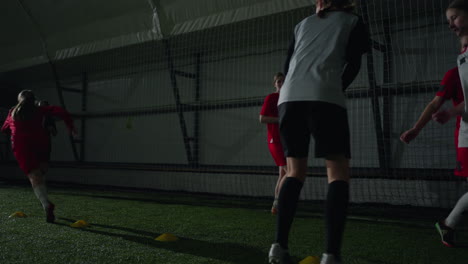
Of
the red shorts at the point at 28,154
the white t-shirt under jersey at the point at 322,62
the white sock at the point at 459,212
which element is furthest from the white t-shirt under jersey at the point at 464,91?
the red shorts at the point at 28,154

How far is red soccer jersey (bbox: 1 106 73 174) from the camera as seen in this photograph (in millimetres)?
3947

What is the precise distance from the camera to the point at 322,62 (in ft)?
6.07

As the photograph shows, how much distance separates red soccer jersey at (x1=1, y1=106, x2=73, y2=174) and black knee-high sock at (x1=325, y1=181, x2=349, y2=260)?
131 inches

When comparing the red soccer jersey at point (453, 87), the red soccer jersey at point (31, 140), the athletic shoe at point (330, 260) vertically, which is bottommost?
the athletic shoe at point (330, 260)

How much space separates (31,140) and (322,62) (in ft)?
10.8

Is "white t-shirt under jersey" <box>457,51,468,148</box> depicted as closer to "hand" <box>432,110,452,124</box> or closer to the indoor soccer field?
"hand" <box>432,110,452,124</box>

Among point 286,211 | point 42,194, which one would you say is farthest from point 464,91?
point 42,194

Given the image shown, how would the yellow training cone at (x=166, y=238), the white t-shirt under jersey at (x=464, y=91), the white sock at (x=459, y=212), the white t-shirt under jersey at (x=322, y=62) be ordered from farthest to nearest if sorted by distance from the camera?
the yellow training cone at (x=166, y=238) < the white sock at (x=459, y=212) < the white t-shirt under jersey at (x=464, y=91) < the white t-shirt under jersey at (x=322, y=62)

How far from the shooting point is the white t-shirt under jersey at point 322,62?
1803 mm

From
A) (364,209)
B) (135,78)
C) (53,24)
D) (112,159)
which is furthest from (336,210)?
(53,24)

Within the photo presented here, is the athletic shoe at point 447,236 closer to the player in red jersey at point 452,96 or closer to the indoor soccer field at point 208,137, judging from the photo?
the indoor soccer field at point 208,137

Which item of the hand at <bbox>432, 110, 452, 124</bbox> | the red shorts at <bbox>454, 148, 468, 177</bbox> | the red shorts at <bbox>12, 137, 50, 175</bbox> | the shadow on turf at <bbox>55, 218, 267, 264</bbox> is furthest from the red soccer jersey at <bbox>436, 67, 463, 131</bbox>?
the red shorts at <bbox>12, 137, 50, 175</bbox>

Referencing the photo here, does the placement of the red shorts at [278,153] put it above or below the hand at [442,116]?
below

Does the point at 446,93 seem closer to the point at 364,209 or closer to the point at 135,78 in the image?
the point at 364,209
